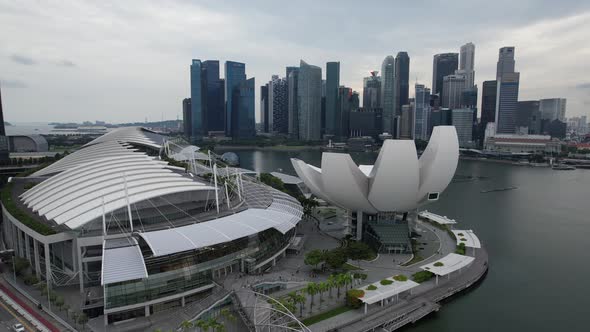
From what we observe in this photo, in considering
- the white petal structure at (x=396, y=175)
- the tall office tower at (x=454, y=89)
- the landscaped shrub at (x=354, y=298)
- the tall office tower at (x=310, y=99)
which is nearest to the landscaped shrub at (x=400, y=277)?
the landscaped shrub at (x=354, y=298)

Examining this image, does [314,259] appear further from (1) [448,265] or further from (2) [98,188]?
(2) [98,188]

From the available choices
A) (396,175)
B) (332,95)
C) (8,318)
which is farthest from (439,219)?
(332,95)

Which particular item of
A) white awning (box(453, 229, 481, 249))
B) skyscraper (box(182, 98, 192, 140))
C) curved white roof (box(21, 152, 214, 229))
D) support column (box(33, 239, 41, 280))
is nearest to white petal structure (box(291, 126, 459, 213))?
white awning (box(453, 229, 481, 249))

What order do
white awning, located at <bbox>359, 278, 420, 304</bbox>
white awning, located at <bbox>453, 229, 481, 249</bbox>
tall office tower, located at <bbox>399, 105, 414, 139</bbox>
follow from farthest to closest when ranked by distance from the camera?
tall office tower, located at <bbox>399, 105, 414, 139</bbox>, white awning, located at <bbox>453, 229, 481, 249</bbox>, white awning, located at <bbox>359, 278, 420, 304</bbox>

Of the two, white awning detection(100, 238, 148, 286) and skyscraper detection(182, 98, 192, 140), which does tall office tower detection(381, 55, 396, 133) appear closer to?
skyscraper detection(182, 98, 192, 140)

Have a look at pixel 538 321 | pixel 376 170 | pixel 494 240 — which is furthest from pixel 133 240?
pixel 494 240

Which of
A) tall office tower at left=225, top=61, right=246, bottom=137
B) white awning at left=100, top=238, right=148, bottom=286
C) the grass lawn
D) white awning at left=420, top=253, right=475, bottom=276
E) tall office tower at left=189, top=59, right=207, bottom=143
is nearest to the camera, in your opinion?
white awning at left=100, top=238, right=148, bottom=286

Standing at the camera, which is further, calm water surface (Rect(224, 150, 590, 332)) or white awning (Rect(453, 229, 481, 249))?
white awning (Rect(453, 229, 481, 249))
